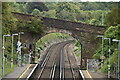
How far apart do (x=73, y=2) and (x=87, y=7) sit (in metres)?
4.52

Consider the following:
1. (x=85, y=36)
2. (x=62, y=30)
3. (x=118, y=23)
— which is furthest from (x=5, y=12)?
(x=118, y=23)

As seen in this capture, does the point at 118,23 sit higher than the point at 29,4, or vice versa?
the point at 29,4

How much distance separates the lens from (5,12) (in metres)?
21.4

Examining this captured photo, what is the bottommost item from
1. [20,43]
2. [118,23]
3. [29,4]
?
[20,43]

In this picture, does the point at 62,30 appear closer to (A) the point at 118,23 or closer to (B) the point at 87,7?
(A) the point at 118,23

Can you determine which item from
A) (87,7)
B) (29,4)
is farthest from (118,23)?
(87,7)

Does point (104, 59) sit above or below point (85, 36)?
below

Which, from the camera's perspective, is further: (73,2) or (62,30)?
(73,2)

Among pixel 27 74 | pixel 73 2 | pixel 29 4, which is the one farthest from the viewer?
pixel 73 2

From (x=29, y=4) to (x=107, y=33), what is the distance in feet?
33.7

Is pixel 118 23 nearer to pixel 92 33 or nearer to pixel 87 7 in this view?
pixel 92 33

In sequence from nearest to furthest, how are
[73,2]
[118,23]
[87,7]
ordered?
[118,23]
[73,2]
[87,7]

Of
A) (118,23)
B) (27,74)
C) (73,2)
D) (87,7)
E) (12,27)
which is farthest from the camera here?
(87,7)

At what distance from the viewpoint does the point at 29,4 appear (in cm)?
2975
